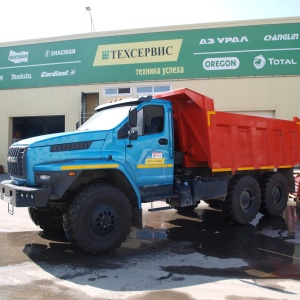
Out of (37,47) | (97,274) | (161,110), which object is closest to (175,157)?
(161,110)

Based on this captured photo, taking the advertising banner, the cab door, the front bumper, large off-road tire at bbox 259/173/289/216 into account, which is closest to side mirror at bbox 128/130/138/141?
the cab door

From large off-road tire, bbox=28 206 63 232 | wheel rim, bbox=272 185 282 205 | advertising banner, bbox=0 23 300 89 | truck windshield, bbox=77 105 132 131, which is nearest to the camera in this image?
truck windshield, bbox=77 105 132 131

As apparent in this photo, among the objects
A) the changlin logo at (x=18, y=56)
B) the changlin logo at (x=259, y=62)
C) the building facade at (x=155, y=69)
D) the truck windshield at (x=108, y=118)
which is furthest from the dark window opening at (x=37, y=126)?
the truck windshield at (x=108, y=118)

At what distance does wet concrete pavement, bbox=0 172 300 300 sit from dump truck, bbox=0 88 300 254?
51 cm

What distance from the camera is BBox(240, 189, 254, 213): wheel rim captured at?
8.37 m

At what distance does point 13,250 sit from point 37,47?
1762 centimetres

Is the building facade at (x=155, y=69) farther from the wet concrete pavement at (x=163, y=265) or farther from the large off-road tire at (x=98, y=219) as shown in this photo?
the large off-road tire at (x=98, y=219)

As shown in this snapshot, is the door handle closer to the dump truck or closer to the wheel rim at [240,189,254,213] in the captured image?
the dump truck

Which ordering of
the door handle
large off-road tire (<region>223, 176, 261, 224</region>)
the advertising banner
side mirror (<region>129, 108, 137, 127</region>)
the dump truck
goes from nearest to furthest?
the dump truck, side mirror (<region>129, 108, 137, 127</region>), the door handle, large off-road tire (<region>223, 176, 261, 224</region>), the advertising banner

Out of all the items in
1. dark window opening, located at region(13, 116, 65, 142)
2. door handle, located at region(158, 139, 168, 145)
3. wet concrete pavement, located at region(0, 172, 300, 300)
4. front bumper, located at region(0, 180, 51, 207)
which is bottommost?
wet concrete pavement, located at region(0, 172, 300, 300)

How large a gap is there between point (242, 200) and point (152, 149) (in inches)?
117

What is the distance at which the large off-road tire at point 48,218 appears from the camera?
7127mm

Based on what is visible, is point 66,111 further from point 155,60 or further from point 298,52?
point 298,52

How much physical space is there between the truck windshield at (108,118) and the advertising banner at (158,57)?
12.6 m
